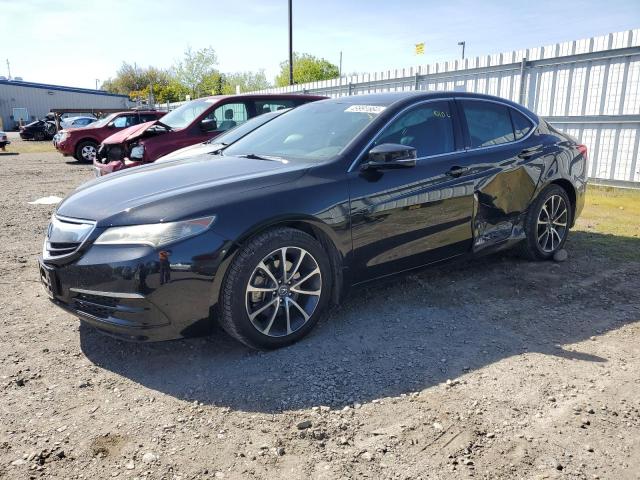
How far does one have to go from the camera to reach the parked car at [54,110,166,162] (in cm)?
1619

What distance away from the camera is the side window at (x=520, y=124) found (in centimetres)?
480

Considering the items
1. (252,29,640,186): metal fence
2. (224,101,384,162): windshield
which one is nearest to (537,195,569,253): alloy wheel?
(224,101,384,162): windshield

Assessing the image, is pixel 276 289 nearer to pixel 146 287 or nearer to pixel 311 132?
pixel 146 287

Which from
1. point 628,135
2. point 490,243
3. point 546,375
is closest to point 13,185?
point 490,243

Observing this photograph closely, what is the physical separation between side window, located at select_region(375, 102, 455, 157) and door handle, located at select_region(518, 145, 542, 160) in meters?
0.89

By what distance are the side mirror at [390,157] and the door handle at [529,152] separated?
1.64 metres

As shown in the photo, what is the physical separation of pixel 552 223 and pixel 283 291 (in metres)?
3.22

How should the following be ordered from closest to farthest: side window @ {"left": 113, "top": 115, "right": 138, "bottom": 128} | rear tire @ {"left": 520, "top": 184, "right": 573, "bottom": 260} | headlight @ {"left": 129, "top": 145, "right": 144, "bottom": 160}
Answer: rear tire @ {"left": 520, "top": 184, "right": 573, "bottom": 260}
headlight @ {"left": 129, "top": 145, "right": 144, "bottom": 160}
side window @ {"left": 113, "top": 115, "right": 138, "bottom": 128}

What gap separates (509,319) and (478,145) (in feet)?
4.97

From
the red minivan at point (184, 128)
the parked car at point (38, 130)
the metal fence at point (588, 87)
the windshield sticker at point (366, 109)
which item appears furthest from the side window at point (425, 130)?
the parked car at point (38, 130)

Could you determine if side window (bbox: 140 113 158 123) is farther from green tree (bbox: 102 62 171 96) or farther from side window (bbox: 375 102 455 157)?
green tree (bbox: 102 62 171 96)

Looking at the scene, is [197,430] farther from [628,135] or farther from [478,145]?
[628,135]

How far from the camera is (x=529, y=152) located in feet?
15.6

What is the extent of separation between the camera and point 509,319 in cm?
381
